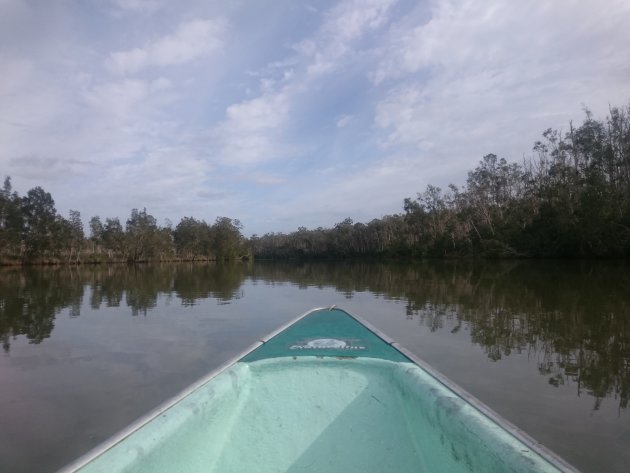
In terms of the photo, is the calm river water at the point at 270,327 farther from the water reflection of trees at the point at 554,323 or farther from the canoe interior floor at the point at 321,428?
the canoe interior floor at the point at 321,428

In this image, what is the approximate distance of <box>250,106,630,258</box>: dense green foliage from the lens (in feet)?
96.5

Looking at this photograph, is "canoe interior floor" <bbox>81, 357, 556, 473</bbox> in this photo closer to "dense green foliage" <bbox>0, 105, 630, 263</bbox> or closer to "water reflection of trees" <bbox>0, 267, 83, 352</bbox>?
"water reflection of trees" <bbox>0, 267, 83, 352</bbox>

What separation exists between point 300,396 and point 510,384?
10.4ft

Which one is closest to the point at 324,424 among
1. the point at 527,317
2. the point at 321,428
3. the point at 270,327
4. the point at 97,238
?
the point at 321,428

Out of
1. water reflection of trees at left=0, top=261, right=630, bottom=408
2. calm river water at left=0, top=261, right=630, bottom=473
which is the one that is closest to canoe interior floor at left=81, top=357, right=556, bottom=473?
calm river water at left=0, top=261, right=630, bottom=473

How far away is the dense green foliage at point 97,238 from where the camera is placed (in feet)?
150

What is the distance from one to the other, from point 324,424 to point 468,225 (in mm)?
46241

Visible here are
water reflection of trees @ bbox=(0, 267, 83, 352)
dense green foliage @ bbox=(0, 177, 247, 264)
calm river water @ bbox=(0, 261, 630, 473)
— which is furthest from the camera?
dense green foliage @ bbox=(0, 177, 247, 264)

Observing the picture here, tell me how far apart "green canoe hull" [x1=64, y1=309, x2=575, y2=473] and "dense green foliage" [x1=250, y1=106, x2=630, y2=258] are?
101ft

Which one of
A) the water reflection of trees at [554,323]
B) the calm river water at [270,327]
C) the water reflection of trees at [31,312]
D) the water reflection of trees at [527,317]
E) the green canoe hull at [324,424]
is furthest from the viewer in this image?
the water reflection of trees at [31,312]

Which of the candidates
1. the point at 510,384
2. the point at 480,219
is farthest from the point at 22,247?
the point at 510,384

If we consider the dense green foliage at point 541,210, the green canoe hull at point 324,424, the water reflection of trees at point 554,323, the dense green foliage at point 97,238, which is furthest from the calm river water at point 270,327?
the dense green foliage at point 97,238

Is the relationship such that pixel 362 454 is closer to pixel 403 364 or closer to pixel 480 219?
pixel 403 364

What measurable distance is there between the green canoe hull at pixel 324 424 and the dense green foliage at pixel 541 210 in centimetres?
3077
